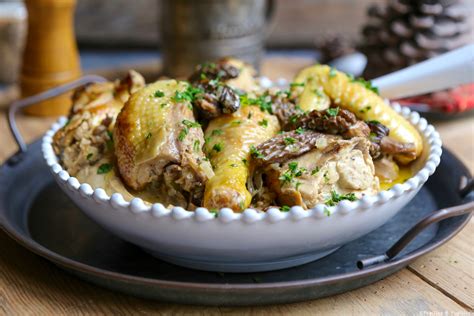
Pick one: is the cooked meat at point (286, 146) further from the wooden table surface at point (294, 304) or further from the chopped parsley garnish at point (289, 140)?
the wooden table surface at point (294, 304)

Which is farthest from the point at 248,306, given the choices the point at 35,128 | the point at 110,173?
the point at 35,128

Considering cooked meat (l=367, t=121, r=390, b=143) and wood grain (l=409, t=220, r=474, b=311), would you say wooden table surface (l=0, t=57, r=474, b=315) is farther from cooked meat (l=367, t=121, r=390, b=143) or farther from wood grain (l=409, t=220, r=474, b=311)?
cooked meat (l=367, t=121, r=390, b=143)

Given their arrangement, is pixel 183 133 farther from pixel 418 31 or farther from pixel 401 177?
pixel 418 31

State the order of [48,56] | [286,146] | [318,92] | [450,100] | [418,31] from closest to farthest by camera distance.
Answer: [286,146]
[318,92]
[450,100]
[48,56]
[418,31]

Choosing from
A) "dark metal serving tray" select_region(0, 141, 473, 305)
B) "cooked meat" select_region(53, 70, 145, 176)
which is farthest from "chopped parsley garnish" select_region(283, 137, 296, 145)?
"cooked meat" select_region(53, 70, 145, 176)

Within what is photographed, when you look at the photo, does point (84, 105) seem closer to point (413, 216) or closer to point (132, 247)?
point (132, 247)

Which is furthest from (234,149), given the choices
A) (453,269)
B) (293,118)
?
(453,269)
